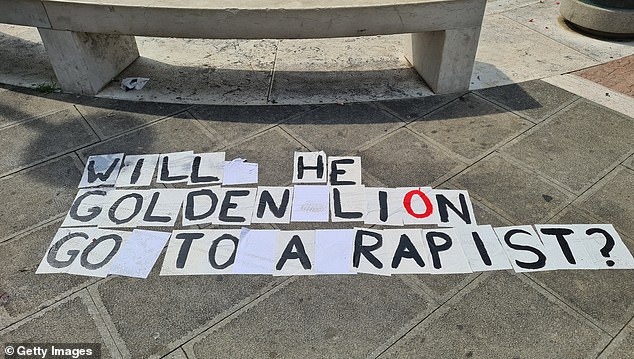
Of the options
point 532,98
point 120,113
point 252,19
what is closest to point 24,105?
point 120,113

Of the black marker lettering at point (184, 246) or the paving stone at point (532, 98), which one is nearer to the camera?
the black marker lettering at point (184, 246)

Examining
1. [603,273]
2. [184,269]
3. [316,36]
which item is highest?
[316,36]

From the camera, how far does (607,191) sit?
3363 millimetres

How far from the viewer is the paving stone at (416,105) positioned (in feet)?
13.8

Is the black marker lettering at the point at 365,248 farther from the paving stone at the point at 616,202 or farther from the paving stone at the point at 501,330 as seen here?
the paving stone at the point at 616,202

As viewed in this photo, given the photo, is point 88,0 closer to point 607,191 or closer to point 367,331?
point 367,331

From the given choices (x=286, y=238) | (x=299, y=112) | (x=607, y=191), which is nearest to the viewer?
(x=286, y=238)

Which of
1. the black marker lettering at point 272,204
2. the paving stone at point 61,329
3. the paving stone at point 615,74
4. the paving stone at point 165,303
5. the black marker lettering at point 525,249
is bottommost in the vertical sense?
the paving stone at point 61,329

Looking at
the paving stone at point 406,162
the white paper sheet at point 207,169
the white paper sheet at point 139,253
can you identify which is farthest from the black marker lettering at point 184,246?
the paving stone at point 406,162

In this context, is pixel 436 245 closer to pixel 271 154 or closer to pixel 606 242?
pixel 606 242

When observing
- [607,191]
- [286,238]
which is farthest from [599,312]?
[286,238]

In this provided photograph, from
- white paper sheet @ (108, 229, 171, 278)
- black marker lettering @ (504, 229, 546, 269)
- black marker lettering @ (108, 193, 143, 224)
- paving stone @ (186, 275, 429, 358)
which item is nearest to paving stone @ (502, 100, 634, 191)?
black marker lettering @ (504, 229, 546, 269)

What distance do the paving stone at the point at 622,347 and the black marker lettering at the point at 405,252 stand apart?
105 centimetres

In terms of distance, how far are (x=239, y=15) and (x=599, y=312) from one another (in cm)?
332
